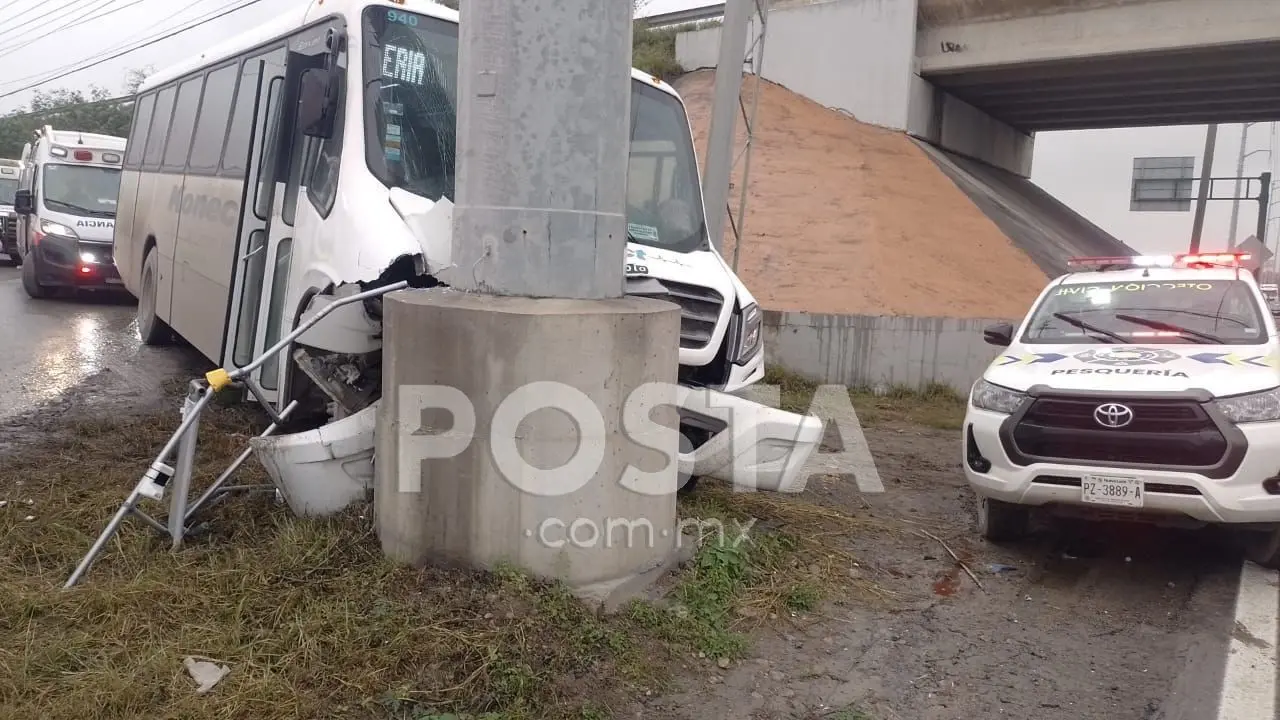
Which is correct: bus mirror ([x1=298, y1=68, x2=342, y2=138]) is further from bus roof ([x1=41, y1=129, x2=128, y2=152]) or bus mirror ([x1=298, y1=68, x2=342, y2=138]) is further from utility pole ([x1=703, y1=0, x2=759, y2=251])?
bus roof ([x1=41, y1=129, x2=128, y2=152])

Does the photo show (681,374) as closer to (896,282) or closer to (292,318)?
(292,318)

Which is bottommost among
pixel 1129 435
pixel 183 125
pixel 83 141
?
pixel 1129 435

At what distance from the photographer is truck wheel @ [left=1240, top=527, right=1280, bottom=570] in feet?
17.0

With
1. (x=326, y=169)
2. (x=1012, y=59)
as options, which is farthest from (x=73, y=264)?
(x=1012, y=59)

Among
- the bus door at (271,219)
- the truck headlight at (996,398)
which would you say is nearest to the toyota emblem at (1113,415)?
the truck headlight at (996,398)

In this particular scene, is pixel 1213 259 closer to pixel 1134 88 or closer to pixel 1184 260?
pixel 1184 260

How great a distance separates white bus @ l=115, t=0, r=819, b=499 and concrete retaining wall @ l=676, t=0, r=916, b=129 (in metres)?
15.4

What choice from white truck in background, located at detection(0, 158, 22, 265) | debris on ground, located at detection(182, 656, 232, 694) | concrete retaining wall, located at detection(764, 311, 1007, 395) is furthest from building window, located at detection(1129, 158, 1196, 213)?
debris on ground, located at detection(182, 656, 232, 694)

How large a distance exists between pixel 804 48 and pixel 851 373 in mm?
13228

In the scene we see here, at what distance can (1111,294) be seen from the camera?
6.59 m

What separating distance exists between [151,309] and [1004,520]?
9005 millimetres

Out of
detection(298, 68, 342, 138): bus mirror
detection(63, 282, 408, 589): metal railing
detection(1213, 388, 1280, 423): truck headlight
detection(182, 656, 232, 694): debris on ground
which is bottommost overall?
detection(182, 656, 232, 694): debris on ground

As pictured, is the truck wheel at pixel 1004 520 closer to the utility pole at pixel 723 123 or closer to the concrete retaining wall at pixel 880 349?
the utility pole at pixel 723 123

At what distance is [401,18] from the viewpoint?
576cm
